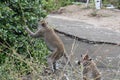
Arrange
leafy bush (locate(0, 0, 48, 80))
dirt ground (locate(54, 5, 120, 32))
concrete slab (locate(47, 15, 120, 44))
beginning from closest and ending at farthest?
leafy bush (locate(0, 0, 48, 80)) → concrete slab (locate(47, 15, 120, 44)) → dirt ground (locate(54, 5, 120, 32))

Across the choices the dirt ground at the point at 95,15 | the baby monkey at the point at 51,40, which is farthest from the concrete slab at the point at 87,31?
the baby monkey at the point at 51,40

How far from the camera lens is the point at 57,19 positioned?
16312 mm

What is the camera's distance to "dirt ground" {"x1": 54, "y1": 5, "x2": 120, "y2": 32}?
617 inches

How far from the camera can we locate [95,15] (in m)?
17.6

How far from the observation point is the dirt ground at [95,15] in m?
15.7

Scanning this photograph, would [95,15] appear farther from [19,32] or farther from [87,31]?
[19,32]

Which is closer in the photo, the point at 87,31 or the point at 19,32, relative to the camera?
the point at 19,32

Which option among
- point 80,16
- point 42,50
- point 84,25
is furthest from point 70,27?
point 42,50

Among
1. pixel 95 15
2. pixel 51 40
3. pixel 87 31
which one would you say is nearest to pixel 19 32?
pixel 51 40

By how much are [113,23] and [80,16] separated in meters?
2.27

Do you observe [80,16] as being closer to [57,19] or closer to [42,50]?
[57,19]

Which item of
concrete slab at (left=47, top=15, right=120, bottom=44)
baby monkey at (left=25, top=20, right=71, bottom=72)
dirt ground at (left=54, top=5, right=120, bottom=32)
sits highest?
baby monkey at (left=25, top=20, right=71, bottom=72)

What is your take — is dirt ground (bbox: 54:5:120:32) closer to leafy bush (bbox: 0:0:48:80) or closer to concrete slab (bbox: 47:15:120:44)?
concrete slab (bbox: 47:15:120:44)

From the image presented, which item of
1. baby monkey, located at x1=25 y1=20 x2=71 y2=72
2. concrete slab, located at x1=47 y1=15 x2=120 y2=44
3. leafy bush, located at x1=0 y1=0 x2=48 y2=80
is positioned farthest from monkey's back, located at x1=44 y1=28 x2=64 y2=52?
concrete slab, located at x1=47 y1=15 x2=120 y2=44
